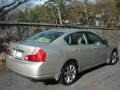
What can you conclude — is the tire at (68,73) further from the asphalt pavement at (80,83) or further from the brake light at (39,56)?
the brake light at (39,56)

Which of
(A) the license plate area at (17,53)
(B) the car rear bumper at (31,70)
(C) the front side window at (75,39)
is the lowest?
(B) the car rear bumper at (31,70)

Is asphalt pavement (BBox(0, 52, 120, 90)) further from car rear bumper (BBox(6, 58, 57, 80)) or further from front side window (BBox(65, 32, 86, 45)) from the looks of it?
front side window (BBox(65, 32, 86, 45))

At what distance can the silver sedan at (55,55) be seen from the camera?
610 centimetres

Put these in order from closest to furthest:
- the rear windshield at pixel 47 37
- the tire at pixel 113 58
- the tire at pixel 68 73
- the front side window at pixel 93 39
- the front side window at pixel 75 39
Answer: the tire at pixel 68 73 < the rear windshield at pixel 47 37 < the front side window at pixel 75 39 < the front side window at pixel 93 39 < the tire at pixel 113 58

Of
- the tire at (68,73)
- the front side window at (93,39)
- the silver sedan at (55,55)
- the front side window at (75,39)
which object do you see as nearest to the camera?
the silver sedan at (55,55)

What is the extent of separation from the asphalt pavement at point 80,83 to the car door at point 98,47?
508 mm

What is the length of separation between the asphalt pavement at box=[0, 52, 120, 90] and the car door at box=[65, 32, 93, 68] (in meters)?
0.50

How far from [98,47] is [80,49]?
3.89 feet

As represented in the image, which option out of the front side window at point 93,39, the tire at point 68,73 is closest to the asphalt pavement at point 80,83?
the tire at point 68,73

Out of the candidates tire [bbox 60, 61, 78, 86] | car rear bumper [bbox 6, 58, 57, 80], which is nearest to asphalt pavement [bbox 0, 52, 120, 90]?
tire [bbox 60, 61, 78, 86]

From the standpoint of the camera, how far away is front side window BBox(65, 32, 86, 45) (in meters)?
7.04

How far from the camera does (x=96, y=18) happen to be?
32.3 meters

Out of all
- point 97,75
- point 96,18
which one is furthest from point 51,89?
point 96,18

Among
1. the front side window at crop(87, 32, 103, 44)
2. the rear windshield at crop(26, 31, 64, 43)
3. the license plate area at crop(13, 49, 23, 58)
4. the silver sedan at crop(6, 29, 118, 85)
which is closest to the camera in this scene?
the silver sedan at crop(6, 29, 118, 85)
